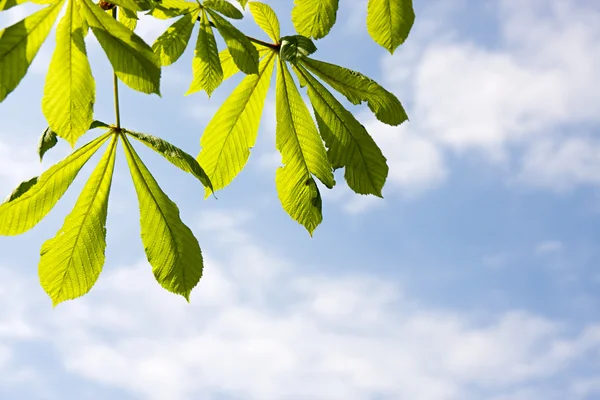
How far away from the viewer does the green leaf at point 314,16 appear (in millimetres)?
2572

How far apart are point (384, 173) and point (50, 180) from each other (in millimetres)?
1194

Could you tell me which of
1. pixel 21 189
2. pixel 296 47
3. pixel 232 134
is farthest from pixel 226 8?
pixel 21 189

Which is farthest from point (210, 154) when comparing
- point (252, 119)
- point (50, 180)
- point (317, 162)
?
point (50, 180)

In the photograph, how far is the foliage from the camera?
6.73 feet

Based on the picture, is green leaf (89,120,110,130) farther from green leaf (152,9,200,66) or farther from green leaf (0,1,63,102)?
green leaf (0,1,63,102)

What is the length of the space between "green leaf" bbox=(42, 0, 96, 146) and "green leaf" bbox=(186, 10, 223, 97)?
0.43m

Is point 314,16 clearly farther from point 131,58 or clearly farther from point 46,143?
point 46,143

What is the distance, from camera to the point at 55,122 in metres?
2.03

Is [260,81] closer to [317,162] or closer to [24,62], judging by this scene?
[317,162]

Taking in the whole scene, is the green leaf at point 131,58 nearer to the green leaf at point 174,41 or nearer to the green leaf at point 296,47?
the green leaf at point 174,41

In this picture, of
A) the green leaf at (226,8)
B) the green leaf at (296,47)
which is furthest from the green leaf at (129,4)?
the green leaf at (296,47)

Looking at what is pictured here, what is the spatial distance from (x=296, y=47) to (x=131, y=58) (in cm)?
64

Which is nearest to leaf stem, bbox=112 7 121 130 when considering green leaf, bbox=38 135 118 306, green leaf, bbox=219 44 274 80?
green leaf, bbox=38 135 118 306

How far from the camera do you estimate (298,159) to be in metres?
2.70
